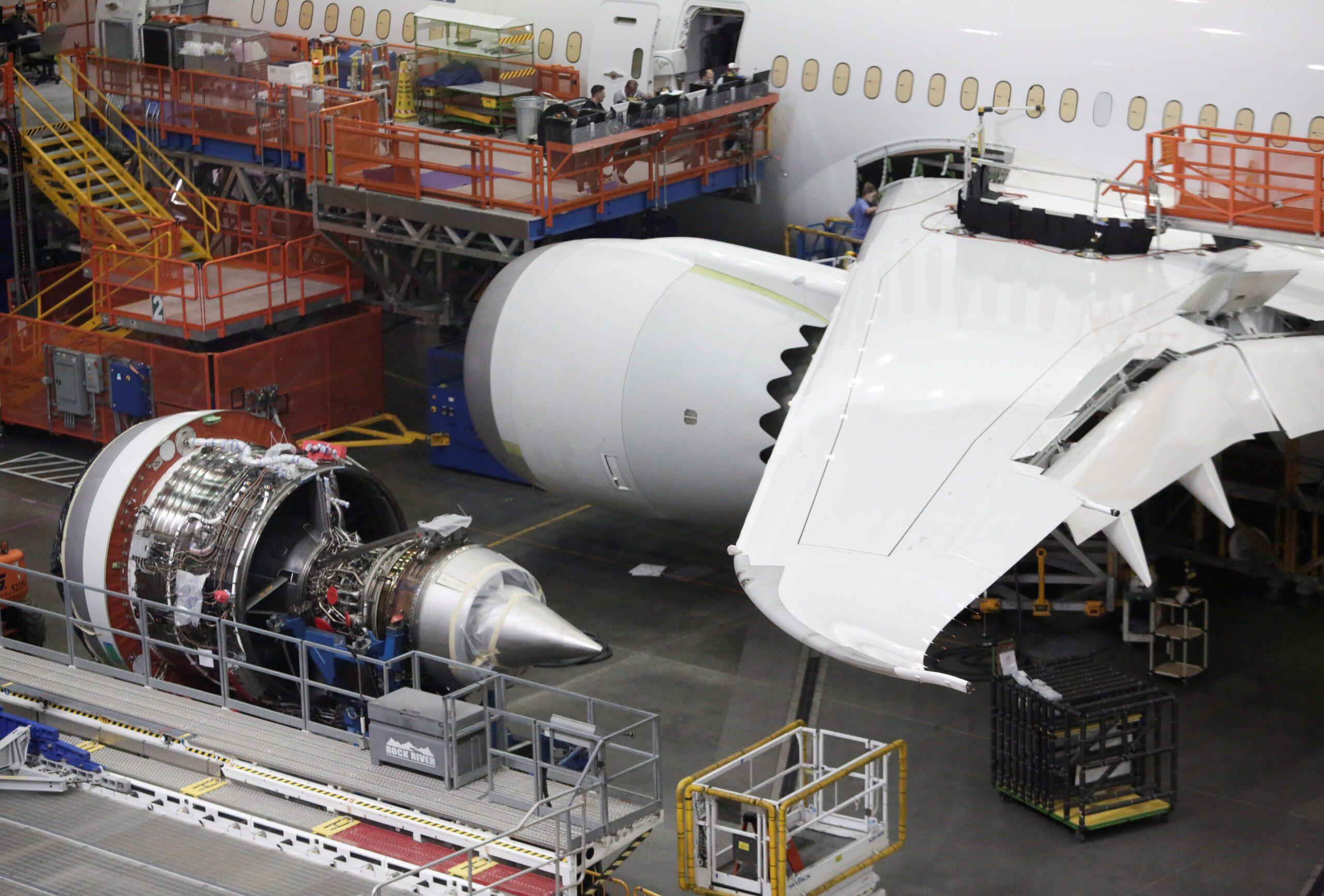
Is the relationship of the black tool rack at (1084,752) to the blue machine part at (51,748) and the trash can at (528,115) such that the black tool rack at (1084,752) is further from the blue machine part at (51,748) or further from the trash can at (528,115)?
the trash can at (528,115)

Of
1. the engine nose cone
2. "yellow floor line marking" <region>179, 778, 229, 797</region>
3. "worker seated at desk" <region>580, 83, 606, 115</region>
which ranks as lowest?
"yellow floor line marking" <region>179, 778, 229, 797</region>

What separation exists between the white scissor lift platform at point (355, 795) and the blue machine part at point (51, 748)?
12cm

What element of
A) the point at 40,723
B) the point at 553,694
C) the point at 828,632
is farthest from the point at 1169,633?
the point at 40,723

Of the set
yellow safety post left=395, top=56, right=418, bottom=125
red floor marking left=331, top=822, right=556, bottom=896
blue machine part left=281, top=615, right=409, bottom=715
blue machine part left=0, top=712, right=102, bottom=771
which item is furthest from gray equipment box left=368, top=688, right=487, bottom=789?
yellow safety post left=395, top=56, right=418, bottom=125

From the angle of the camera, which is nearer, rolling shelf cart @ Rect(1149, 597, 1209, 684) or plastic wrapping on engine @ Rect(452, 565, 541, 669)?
plastic wrapping on engine @ Rect(452, 565, 541, 669)

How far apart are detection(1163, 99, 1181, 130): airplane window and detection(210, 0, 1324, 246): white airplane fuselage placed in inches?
0.8

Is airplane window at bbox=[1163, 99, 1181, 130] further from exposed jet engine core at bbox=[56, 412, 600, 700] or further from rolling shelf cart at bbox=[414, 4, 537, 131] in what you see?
exposed jet engine core at bbox=[56, 412, 600, 700]

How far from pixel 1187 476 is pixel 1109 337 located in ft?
8.55

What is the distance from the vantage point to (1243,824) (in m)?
16.8

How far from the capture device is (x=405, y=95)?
3003 centimetres

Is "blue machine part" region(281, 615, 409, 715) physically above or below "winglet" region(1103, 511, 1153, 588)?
below

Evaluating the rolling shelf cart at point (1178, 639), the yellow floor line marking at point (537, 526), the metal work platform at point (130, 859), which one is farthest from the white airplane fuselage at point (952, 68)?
the metal work platform at point (130, 859)

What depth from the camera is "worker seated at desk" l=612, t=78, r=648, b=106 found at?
26.3 m

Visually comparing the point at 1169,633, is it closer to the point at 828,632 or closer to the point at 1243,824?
the point at 1243,824
